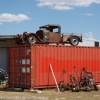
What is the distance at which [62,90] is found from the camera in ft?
60.8

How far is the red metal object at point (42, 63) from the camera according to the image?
1836 cm

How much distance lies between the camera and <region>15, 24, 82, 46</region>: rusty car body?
19.6 metres

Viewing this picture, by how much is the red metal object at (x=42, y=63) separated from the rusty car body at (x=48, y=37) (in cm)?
105

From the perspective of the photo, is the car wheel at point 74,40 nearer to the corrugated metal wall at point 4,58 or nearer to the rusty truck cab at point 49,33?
the rusty truck cab at point 49,33

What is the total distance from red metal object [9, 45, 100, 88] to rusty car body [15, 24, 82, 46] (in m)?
1.05

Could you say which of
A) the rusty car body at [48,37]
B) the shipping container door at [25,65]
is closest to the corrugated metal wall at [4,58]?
the rusty car body at [48,37]

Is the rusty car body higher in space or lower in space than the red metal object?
higher

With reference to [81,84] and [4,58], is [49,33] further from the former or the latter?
[4,58]

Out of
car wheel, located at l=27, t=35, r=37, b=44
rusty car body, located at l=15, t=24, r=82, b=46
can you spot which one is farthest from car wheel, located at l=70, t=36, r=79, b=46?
car wheel, located at l=27, t=35, r=37, b=44

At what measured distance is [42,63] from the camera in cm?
1870

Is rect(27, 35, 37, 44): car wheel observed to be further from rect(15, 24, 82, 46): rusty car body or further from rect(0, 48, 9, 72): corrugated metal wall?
rect(0, 48, 9, 72): corrugated metal wall

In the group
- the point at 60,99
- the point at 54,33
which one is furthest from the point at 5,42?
the point at 60,99

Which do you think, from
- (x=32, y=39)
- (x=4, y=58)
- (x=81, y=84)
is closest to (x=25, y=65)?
(x=32, y=39)

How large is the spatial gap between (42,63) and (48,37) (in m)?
2.52
